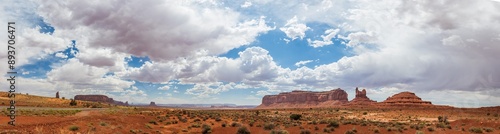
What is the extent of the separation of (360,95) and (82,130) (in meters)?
122

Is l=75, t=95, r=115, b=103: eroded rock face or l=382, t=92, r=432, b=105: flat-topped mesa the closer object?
l=382, t=92, r=432, b=105: flat-topped mesa

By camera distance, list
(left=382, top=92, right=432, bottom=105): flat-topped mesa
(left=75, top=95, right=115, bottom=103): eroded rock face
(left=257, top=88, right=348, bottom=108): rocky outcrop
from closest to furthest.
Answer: (left=382, top=92, right=432, bottom=105): flat-topped mesa, (left=257, top=88, right=348, bottom=108): rocky outcrop, (left=75, top=95, right=115, bottom=103): eroded rock face

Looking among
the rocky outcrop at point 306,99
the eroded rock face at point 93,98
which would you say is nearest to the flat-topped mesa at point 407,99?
the rocky outcrop at point 306,99

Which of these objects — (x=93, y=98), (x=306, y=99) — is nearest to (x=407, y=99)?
(x=306, y=99)

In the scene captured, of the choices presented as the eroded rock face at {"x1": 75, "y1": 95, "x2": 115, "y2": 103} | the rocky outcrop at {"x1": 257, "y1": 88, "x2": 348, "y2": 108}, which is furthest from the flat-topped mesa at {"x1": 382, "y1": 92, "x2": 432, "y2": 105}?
the eroded rock face at {"x1": 75, "y1": 95, "x2": 115, "y2": 103}

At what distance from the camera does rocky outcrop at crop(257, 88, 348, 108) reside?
138750mm

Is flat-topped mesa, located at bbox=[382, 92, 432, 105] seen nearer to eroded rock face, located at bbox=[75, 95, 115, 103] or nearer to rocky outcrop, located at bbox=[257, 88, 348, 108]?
rocky outcrop, located at bbox=[257, 88, 348, 108]

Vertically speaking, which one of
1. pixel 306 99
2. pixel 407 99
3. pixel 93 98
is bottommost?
pixel 306 99

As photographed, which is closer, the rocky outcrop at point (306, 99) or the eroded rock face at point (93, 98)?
the rocky outcrop at point (306, 99)

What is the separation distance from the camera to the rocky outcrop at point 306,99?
455 ft

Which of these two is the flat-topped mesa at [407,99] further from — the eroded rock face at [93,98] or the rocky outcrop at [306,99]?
the eroded rock face at [93,98]

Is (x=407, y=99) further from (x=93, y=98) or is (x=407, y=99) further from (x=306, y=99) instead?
(x=93, y=98)

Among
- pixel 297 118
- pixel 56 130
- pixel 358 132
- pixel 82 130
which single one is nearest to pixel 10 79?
pixel 56 130

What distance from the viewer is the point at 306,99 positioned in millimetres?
155750
